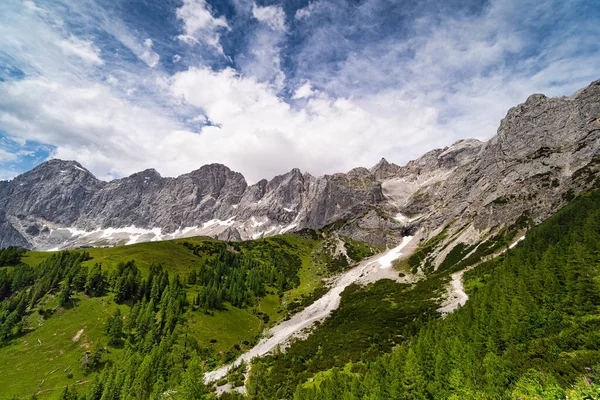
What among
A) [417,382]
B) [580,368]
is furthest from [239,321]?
[580,368]

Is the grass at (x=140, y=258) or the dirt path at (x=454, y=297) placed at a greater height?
the grass at (x=140, y=258)

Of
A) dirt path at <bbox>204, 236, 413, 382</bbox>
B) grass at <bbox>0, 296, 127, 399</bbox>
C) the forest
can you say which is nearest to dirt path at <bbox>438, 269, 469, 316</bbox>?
the forest

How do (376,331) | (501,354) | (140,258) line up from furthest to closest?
(140,258), (376,331), (501,354)

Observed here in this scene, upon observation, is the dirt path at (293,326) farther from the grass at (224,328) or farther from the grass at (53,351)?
the grass at (53,351)

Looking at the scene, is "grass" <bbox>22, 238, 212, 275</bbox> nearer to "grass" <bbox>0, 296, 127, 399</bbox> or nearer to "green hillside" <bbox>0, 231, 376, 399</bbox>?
"green hillside" <bbox>0, 231, 376, 399</bbox>

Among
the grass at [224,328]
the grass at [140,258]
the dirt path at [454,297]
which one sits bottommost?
the dirt path at [454,297]

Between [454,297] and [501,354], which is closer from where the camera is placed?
[501,354]

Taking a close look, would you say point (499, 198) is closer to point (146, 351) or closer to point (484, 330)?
point (484, 330)

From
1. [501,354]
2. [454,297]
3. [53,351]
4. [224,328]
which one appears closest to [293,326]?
[224,328]

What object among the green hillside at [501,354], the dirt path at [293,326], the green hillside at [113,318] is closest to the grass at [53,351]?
the green hillside at [113,318]

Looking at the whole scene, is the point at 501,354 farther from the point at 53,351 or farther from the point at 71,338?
the point at 71,338

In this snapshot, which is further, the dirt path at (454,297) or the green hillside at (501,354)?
the dirt path at (454,297)
